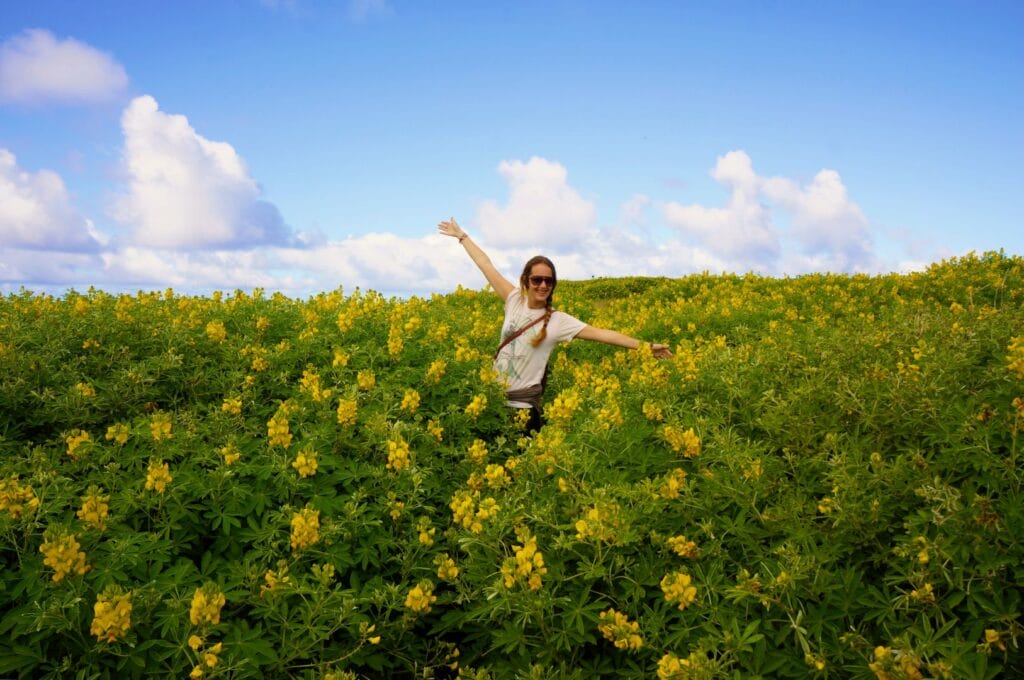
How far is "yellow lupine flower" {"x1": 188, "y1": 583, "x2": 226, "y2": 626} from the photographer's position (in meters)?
3.02

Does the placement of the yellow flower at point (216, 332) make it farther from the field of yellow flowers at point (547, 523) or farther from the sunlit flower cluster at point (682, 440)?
the sunlit flower cluster at point (682, 440)

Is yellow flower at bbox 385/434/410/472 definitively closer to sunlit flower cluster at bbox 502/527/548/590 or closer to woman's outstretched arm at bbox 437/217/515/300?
sunlit flower cluster at bbox 502/527/548/590

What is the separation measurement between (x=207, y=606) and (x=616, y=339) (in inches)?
163

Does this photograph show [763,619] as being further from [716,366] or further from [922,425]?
[716,366]

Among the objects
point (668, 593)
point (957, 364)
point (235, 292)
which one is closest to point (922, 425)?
point (957, 364)

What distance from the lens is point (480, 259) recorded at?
7.91m

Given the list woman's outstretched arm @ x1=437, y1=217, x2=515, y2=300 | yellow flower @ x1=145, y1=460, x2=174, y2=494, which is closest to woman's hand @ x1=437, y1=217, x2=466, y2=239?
woman's outstretched arm @ x1=437, y1=217, x2=515, y2=300

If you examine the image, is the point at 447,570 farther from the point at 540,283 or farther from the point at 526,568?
the point at 540,283

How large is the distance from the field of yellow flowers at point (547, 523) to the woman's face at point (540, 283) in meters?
1.22

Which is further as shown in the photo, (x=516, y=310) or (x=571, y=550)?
(x=516, y=310)

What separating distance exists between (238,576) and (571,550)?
1.80m

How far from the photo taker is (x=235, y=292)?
8.35 meters

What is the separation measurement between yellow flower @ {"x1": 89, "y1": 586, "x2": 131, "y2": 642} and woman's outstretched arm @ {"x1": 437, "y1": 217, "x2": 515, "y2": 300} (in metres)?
4.82

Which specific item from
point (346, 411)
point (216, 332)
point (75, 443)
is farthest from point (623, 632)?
point (216, 332)
